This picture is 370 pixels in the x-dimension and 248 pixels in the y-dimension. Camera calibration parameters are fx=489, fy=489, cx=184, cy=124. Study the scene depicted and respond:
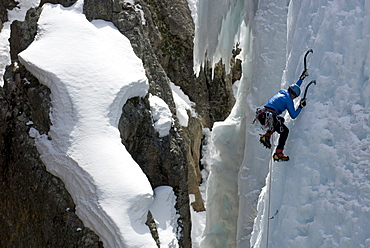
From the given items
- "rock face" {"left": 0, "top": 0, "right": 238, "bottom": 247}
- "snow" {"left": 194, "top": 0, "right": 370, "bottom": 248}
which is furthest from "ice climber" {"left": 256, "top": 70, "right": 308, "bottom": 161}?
"rock face" {"left": 0, "top": 0, "right": 238, "bottom": 247}

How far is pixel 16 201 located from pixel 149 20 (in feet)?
24.7

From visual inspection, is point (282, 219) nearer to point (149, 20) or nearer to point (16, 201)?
point (16, 201)

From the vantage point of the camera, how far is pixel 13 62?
1097cm

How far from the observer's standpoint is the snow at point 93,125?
912 centimetres

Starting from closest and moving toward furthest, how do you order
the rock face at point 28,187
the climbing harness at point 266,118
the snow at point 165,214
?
the climbing harness at point 266,118
the rock face at point 28,187
the snow at point 165,214

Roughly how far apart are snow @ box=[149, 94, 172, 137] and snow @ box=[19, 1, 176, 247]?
24.8 inches

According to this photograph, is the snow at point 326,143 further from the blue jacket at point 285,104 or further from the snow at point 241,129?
the blue jacket at point 285,104

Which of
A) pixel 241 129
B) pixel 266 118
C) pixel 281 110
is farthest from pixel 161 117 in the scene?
pixel 281 110

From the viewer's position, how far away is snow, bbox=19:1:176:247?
9.12 metres

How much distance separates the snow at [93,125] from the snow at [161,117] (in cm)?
63

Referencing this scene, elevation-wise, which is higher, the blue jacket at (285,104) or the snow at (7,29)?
the blue jacket at (285,104)

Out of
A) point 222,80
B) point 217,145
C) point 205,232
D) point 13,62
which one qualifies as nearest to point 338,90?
point 13,62

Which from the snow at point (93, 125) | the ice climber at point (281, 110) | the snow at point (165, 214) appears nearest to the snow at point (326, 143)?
the ice climber at point (281, 110)

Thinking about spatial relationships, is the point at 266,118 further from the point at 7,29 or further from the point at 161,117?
the point at 7,29
